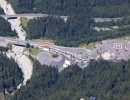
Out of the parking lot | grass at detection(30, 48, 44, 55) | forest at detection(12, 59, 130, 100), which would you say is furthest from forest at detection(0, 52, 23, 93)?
the parking lot

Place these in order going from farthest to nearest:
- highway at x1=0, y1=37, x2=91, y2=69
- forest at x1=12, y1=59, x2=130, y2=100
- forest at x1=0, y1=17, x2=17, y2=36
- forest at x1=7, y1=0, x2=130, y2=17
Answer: forest at x1=7, y1=0, x2=130, y2=17 < forest at x1=0, y1=17, x2=17, y2=36 < highway at x1=0, y1=37, x2=91, y2=69 < forest at x1=12, y1=59, x2=130, y2=100

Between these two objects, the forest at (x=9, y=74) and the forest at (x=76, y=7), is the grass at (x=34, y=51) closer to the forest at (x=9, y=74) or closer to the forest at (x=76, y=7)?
the forest at (x=9, y=74)

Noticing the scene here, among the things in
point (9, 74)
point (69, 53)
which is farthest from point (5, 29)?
point (9, 74)

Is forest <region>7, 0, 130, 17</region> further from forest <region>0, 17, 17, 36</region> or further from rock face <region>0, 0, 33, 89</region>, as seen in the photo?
forest <region>0, 17, 17, 36</region>

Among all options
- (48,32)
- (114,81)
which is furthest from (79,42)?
(114,81)

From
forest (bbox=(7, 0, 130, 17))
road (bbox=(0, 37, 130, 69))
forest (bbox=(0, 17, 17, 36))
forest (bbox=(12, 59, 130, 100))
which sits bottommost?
forest (bbox=(12, 59, 130, 100))

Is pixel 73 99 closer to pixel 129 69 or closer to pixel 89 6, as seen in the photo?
pixel 129 69

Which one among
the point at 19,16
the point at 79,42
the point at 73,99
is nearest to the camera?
the point at 73,99

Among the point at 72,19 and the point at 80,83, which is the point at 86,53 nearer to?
the point at 72,19
